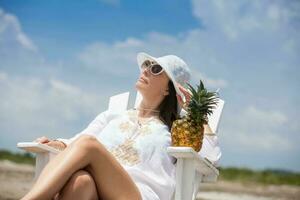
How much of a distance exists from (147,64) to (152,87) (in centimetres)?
15

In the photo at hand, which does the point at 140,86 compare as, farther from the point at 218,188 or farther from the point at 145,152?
the point at 218,188

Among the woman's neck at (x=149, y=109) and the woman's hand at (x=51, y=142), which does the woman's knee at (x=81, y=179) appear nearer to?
the woman's hand at (x=51, y=142)

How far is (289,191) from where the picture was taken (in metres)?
9.69

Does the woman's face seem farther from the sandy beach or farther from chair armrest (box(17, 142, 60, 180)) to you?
the sandy beach

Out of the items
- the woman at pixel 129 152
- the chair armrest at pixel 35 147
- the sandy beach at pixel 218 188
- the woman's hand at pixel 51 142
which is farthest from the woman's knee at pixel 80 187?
the sandy beach at pixel 218 188

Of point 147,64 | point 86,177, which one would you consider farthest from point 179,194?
point 147,64

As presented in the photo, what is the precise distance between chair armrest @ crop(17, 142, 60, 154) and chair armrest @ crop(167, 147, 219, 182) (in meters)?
0.72

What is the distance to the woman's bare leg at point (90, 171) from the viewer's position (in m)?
2.64

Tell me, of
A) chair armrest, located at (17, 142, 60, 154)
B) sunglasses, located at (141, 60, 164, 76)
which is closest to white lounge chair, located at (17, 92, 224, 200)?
chair armrest, located at (17, 142, 60, 154)

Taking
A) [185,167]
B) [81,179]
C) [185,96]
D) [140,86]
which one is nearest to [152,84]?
[140,86]

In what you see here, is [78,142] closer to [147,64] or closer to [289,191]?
[147,64]

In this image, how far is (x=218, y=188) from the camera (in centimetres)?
999

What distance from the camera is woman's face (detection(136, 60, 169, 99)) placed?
11.2ft

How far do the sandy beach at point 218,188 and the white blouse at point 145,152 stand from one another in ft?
15.4
